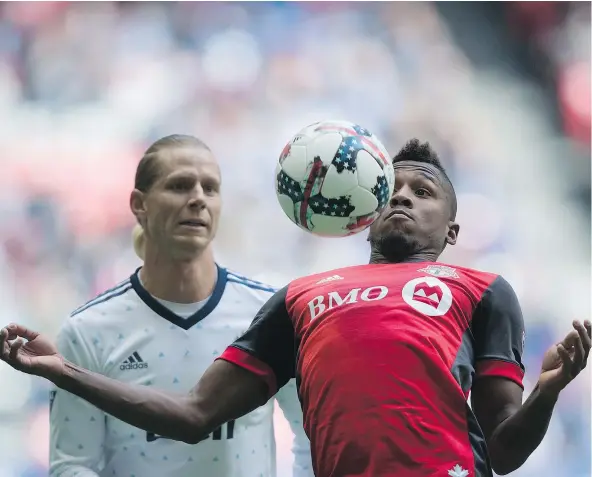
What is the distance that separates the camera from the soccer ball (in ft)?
12.7

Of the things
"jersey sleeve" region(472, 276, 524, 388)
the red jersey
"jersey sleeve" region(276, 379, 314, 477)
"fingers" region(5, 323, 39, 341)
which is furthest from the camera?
"jersey sleeve" region(276, 379, 314, 477)

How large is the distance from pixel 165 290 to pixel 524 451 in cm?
225

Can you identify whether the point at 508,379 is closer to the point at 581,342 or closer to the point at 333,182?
the point at 581,342

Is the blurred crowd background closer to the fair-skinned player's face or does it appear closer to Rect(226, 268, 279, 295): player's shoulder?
Rect(226, 268, 279, 295): player's shoulder

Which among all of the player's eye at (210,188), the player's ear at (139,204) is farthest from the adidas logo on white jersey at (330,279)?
the player's ear at (139,204)

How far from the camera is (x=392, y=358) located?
11.4ft

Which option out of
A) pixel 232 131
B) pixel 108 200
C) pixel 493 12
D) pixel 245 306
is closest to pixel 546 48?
pixel 493 12

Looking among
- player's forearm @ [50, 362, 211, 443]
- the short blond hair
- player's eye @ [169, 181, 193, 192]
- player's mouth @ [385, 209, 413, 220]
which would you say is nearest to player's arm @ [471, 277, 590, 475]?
player's mouth @ [385, 209, 413, 220]

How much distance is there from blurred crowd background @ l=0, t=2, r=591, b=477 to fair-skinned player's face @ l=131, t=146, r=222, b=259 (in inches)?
145

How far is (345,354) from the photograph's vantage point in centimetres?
353

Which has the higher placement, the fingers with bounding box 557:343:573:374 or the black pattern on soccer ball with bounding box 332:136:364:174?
the black pattern on soccer ball with bounding box 332:136:364:174

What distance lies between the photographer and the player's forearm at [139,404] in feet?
12.0

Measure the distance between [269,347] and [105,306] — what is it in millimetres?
1428

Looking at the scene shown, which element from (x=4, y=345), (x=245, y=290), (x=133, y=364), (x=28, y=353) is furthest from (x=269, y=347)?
(x=245, y=290)
